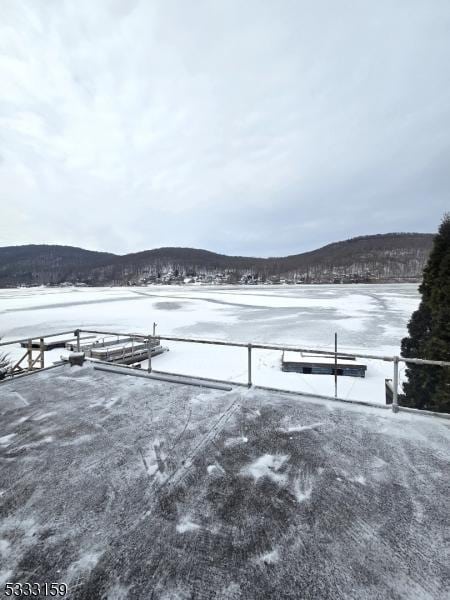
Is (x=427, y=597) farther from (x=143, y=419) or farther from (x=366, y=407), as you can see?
(x=143, y=419)

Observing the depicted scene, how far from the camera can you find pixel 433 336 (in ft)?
22.3

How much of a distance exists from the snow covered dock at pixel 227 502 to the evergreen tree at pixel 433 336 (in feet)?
14.1

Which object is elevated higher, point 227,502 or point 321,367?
point 227,502

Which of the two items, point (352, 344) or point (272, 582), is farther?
point (352, 344)

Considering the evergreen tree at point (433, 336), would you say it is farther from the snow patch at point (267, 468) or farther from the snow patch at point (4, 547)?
the snow patch at point (4, 547)

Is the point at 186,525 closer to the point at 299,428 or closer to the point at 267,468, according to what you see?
the point at 267,468

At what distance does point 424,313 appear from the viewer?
8516 millimetres

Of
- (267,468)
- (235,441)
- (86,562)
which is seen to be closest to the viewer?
(86,562)

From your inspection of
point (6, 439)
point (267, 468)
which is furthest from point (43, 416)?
point (267, 468)

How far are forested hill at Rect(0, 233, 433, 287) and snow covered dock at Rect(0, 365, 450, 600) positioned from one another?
113179 mm

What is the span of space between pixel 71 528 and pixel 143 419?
1.43m

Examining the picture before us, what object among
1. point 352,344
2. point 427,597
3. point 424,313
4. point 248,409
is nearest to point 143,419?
point 248,409

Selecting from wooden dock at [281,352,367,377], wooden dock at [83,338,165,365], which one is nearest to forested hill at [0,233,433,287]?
wooden dock at [281,352,367,377]

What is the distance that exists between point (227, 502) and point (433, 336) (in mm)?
7002
